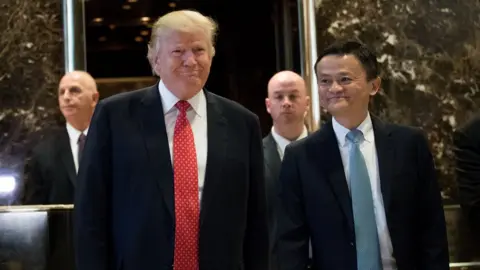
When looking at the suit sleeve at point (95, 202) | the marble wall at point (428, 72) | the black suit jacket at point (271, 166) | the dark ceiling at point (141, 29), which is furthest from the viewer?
the dark ceiling at point (141, 29)

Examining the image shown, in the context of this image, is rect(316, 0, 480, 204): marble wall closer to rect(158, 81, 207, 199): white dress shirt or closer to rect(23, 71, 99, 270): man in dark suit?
rect(23, 71, 99, 270): man in dark suit

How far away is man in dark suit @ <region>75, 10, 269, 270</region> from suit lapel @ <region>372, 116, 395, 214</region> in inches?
19.1

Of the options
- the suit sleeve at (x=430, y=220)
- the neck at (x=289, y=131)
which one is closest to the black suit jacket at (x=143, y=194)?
the suit sleeve at (x=430, y=220)

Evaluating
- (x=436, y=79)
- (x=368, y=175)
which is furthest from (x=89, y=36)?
(x=368, y=175)

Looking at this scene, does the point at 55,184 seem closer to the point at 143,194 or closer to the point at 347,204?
the point at 143,194

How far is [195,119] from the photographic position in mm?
2475

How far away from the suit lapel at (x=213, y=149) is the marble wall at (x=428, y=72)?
2046 millimetres

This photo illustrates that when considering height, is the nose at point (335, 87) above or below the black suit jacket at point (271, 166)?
above

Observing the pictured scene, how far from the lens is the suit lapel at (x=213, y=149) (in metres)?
2.36

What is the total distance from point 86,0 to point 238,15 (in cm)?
93

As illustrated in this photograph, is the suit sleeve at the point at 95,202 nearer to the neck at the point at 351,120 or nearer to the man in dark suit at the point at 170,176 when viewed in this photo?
the man in dark suit at the point at 170,176

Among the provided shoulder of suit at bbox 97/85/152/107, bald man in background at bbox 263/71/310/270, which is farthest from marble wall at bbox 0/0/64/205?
shoulder of suit at bbox 97/85/152/107

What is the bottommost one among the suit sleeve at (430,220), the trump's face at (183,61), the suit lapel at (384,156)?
the suit sleeve at (430,220)

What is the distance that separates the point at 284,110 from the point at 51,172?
132 cm
